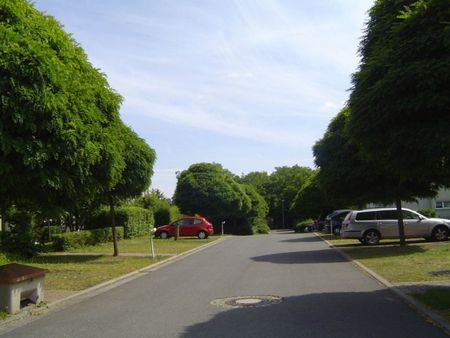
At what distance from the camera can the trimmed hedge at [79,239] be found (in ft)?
84.1

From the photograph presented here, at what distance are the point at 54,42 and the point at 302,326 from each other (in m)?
7.40

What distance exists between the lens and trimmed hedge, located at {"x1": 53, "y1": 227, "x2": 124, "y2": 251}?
84.1 feet

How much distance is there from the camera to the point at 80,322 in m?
9.09

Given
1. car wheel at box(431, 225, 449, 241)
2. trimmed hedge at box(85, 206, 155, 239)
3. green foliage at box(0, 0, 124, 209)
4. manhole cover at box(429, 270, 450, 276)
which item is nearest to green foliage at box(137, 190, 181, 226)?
trimmed hedge at box(85, 206, 155, 239)

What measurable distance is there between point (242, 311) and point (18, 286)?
414cm

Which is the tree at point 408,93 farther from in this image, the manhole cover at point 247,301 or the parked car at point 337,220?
the parked car at point 337,220

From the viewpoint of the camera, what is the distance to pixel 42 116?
32.6 ft

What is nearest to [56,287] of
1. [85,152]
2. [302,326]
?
[85,152]

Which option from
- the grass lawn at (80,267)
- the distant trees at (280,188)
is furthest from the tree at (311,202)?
the distant trees at (280,188)

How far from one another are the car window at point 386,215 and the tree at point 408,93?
14602mm

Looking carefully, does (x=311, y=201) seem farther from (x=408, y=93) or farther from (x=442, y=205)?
(x=408, y=93)

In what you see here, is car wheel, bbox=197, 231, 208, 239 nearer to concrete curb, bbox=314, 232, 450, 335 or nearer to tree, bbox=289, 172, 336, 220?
tree, bbox=289, 172, 336, 220

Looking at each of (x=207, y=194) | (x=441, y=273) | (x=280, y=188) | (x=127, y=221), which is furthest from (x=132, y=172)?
(x=280, y=188)

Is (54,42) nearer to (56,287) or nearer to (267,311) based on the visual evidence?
(56,287)
